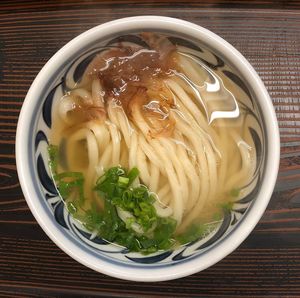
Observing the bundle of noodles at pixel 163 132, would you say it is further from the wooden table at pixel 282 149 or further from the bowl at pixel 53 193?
the wooden table at pixel 282 149

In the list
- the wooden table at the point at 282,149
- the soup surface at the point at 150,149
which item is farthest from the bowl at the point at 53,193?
the wooden table at the point at 282,149

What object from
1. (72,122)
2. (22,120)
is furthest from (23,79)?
(22,120)


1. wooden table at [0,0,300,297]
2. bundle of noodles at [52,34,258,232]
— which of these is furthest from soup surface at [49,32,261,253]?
wooden table at [0,0,300,297]

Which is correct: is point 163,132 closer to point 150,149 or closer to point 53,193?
point 150,149

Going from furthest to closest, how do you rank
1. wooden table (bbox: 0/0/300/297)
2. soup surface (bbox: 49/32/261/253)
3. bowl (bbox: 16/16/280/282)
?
1. wooden table (bbox: 0/0/300/297)
2. soup surface (bbox: 49/32/261/253)
3. bowl (bbox: 16/16/280/282)

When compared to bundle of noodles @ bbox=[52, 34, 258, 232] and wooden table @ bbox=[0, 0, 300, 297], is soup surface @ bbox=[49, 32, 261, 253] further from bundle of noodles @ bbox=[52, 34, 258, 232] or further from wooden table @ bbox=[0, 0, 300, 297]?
wooden table @ bbox=[0, 0, 300, 297]
